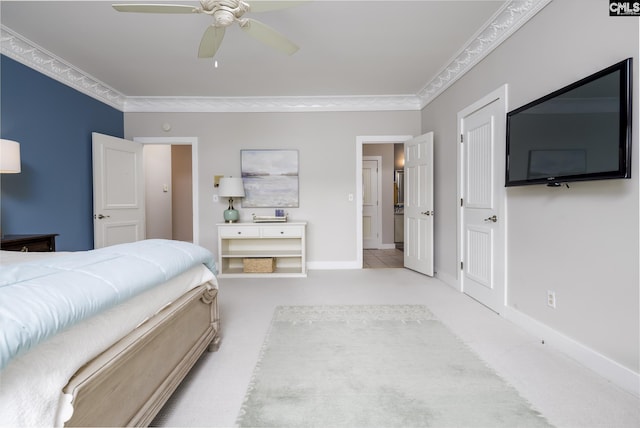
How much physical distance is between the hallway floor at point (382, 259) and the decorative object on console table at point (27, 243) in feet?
12.3

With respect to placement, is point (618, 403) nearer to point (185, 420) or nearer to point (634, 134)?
point (634, 134)

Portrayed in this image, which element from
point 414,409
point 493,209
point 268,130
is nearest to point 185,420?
point 414,409

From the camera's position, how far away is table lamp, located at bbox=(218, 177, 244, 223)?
13.7 ft

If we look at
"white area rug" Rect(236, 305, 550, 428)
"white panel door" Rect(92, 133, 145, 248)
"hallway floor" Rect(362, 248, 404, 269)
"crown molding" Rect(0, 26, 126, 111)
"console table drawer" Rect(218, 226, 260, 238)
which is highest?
"crown molding" Rect(0, 26, 126, 111)

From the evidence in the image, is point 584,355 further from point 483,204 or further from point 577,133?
point 483,204

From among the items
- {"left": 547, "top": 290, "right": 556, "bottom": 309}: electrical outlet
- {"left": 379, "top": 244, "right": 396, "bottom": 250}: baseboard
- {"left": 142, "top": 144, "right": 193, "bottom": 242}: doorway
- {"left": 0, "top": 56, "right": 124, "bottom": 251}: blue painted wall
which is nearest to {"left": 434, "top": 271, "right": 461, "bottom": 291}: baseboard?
{"left": 547, "top": 290, "right": 556, "bottom": 309}: electrical outlet

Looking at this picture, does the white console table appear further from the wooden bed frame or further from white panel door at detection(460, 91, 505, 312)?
the wooden bed frame

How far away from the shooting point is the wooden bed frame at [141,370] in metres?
0.89

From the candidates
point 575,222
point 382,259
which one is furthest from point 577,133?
point 382,259

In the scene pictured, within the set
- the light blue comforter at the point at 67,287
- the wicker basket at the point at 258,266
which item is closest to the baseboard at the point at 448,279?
the wicker basket at the point at 258,266

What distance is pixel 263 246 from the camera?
4.54m

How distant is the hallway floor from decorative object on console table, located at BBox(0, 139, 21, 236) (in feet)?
13.3

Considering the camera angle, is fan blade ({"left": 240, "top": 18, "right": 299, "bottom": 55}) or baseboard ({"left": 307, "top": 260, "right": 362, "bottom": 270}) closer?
fan blade ({"left": 240, "top": 18, "right": 299, "bottom": 55})

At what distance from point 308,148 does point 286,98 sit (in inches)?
30.8
